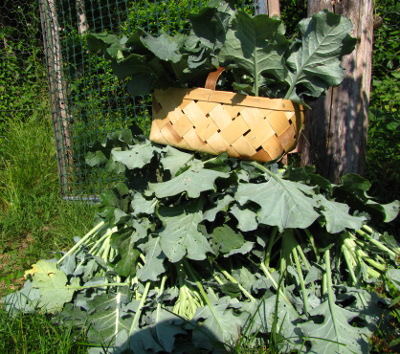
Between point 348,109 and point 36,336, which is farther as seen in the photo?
point 348,109

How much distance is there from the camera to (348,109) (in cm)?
283

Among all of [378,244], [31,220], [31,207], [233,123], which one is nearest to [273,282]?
[378,244]

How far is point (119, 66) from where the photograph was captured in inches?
85.4

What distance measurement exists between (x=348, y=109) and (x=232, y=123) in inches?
45.2

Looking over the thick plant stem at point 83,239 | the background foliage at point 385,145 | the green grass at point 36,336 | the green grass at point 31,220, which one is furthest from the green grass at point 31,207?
the background foliage at point 385,145

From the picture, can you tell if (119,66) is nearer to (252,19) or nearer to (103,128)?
(252,19)

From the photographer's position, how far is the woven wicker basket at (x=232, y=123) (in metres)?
2.04

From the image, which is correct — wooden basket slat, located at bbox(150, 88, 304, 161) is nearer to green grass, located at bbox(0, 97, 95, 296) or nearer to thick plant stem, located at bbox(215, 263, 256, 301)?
thick plant stem, located at bbox(215, 263, 256, 301)

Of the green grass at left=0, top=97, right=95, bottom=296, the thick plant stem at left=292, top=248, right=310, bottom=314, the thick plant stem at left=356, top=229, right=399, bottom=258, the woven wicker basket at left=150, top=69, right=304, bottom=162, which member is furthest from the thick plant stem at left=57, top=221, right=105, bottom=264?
the thick plant stem at left=356, top=229, right=399, bottom=258

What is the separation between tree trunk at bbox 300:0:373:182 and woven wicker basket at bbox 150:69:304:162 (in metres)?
0.79

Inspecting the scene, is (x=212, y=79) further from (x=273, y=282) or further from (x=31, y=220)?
(x=31, y=220)

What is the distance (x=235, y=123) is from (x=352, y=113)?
3.79 feet

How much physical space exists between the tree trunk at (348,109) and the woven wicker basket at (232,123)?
2.58 feet

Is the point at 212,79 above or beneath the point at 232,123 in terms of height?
above
